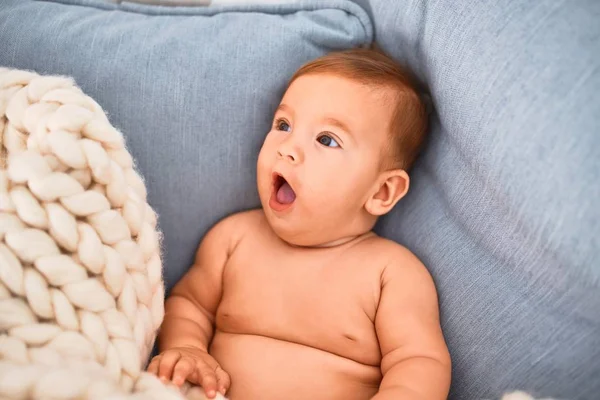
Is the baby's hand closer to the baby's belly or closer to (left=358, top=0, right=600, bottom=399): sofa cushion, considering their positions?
the baby's belly

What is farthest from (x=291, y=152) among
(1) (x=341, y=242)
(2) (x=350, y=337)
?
(2) (x=350, y=337)

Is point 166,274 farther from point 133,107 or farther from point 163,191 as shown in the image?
point 133,107

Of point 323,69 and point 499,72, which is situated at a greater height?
point 499,72

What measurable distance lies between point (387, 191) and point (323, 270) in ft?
0.59

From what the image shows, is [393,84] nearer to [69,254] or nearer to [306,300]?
[306,300]

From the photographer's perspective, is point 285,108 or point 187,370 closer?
point 187,370

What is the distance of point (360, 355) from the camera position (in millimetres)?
882

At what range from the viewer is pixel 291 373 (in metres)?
0.86

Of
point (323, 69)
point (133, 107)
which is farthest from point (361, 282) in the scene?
point (133, 107)

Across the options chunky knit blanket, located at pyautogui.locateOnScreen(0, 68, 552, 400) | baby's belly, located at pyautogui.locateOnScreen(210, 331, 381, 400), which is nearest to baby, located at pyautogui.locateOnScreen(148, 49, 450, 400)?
baby's belly, located at pyautogui.locateOnScreen(210, 331, 381, 400)

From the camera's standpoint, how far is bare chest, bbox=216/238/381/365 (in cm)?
88

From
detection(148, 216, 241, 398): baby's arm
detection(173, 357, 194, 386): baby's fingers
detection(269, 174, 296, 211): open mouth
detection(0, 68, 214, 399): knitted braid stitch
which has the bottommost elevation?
detection(148, 216, 241, 398): baby's arm

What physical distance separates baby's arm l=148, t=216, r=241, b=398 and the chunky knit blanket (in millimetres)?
151

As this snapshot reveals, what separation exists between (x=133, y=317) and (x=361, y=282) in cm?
38
